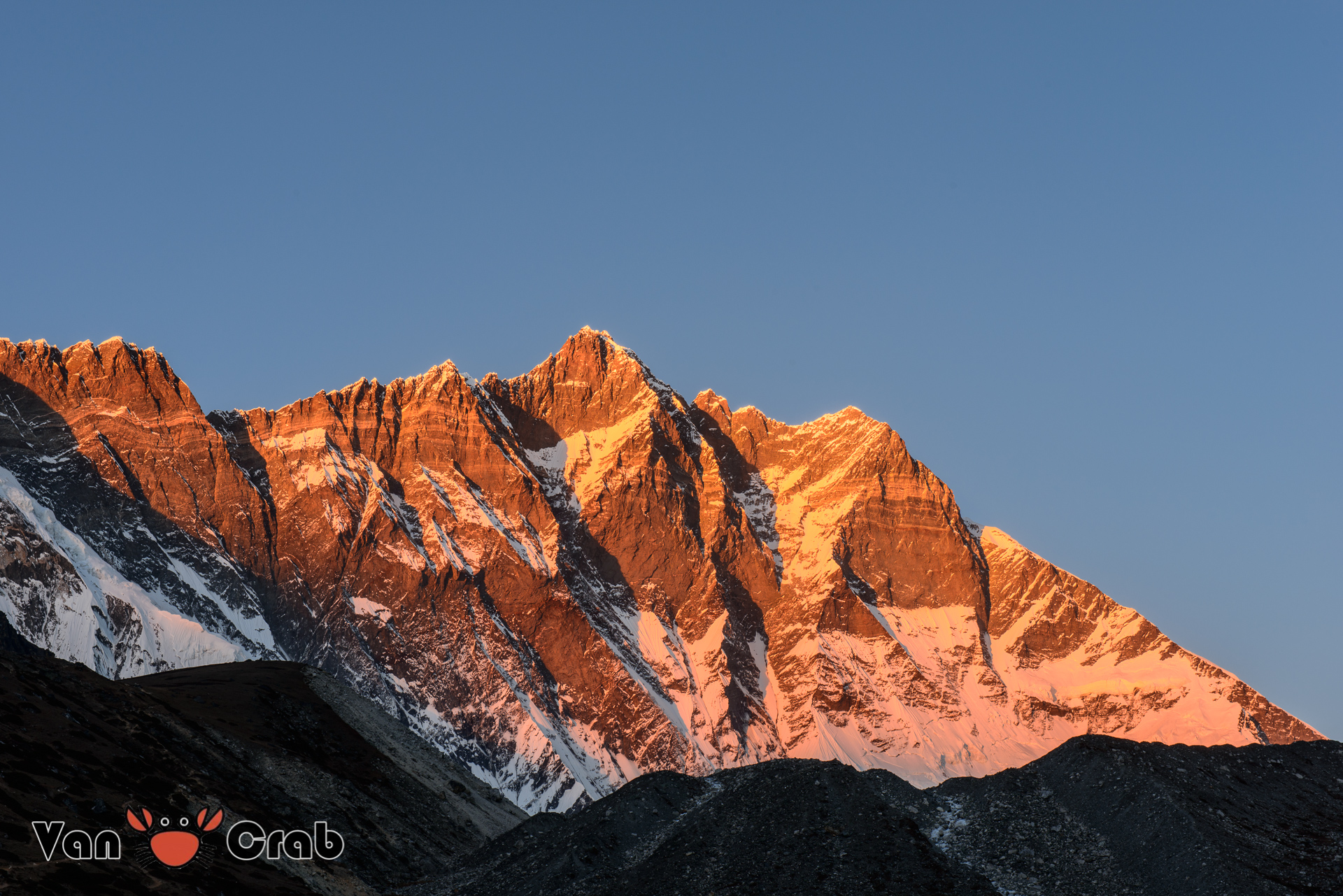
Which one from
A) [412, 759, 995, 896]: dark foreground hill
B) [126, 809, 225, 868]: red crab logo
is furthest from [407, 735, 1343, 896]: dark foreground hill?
[126, 809, 225, 868]: red crab logo

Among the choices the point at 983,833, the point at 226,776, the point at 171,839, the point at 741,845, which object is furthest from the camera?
the point at 226,776

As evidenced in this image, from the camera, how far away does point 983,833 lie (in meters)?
78.4

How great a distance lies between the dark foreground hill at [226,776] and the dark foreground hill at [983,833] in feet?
63.0

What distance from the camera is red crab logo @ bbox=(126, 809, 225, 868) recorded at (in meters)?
80.2

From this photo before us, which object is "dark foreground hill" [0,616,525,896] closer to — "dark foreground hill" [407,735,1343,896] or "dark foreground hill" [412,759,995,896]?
"dark foreground hill" [412,759,995,896]

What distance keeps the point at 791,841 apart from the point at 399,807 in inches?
2739

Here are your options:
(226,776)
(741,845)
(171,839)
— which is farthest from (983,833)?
(226,776)

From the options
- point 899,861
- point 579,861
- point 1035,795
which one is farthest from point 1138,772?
point 579,861

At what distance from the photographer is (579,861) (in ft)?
269

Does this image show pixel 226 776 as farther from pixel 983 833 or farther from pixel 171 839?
pixel 983 833

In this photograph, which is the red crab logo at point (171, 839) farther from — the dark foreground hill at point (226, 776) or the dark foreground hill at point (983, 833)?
the dark foreground hill at point (983, 833)

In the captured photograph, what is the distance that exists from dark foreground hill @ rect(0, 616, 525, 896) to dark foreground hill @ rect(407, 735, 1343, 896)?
1919cm

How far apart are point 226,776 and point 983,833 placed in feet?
215

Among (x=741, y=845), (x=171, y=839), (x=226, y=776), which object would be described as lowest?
(x=741, y=845)
